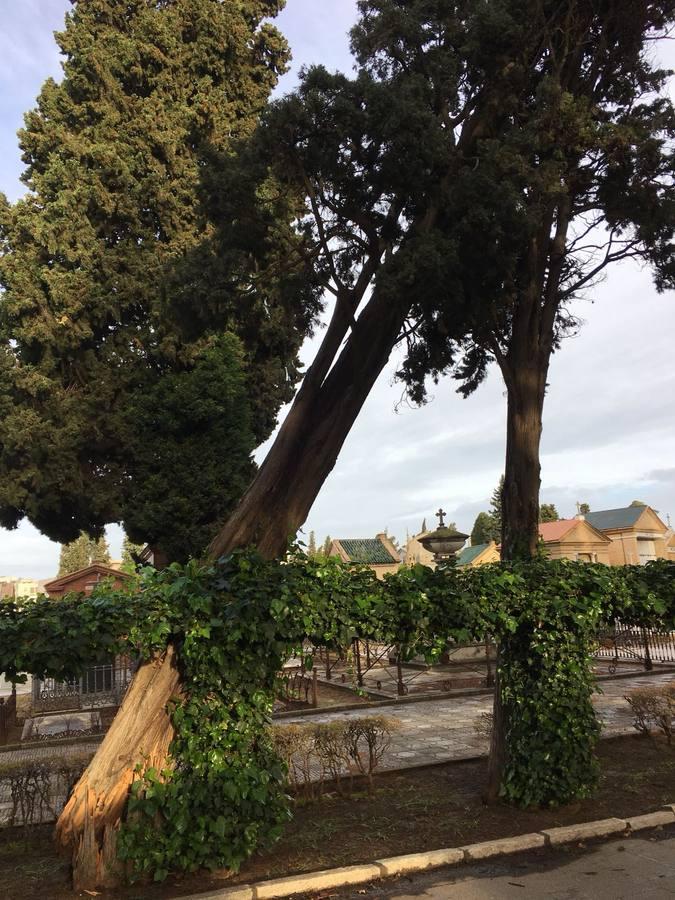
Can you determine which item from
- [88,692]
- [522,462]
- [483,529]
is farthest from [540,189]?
[483,529]

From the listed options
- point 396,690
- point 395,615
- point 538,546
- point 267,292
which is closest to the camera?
point 395,615

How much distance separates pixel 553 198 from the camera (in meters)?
8.09

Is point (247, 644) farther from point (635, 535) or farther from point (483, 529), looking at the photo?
point (483, 529)

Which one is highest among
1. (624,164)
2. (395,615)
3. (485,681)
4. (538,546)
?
(624,164)

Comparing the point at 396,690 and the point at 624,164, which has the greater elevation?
the point at 624,164

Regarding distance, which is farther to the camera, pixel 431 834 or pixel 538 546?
pixel 538 546

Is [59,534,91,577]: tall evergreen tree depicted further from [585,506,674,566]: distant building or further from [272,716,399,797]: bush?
[272,716,399,797]: bush

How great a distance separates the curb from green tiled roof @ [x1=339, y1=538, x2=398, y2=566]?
25.8 metres

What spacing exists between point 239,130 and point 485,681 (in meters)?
15.9

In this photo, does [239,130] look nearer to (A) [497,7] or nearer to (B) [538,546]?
(A) [497,7]

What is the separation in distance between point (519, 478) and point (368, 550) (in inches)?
1056

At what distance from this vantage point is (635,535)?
44.8 metres

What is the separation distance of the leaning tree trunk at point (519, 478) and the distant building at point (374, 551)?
24.0 meters

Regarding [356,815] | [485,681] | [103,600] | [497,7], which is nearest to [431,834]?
[356,815]
